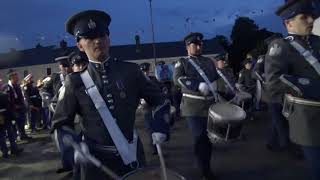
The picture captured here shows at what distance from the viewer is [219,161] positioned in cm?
988

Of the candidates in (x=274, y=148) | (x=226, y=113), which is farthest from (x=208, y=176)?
(x=274, y=148)

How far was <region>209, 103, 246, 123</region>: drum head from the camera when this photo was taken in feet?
22.4

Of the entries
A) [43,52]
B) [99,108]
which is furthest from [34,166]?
[43,52]

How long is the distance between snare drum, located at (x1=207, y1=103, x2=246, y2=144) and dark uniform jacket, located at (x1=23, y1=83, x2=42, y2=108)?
1172 cm

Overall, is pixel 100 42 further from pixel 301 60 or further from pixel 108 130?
pixel 301 60

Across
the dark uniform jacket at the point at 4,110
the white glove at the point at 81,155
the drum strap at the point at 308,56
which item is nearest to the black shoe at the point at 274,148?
the drum strap at the point at 308,56

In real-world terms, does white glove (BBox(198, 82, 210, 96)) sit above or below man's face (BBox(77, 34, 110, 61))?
below

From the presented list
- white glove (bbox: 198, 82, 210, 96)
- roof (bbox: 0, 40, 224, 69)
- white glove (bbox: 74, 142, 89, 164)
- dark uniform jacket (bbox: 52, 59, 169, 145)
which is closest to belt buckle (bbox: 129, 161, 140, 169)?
dark uniform jacket (bbox: 52, 59, 169, 145)

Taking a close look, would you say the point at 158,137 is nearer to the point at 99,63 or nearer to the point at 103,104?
the point at 103,104

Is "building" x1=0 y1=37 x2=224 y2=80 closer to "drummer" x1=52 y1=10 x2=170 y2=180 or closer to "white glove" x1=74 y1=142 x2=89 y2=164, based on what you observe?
"drummer" x1=52 y1=10 x2=170 y2=180

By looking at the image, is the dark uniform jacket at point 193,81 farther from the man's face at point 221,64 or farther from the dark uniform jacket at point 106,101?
the man's face at point 221,64

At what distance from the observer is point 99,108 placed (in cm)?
405

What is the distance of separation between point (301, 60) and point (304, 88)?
0.30m

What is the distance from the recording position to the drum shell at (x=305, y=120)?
4.85 m
